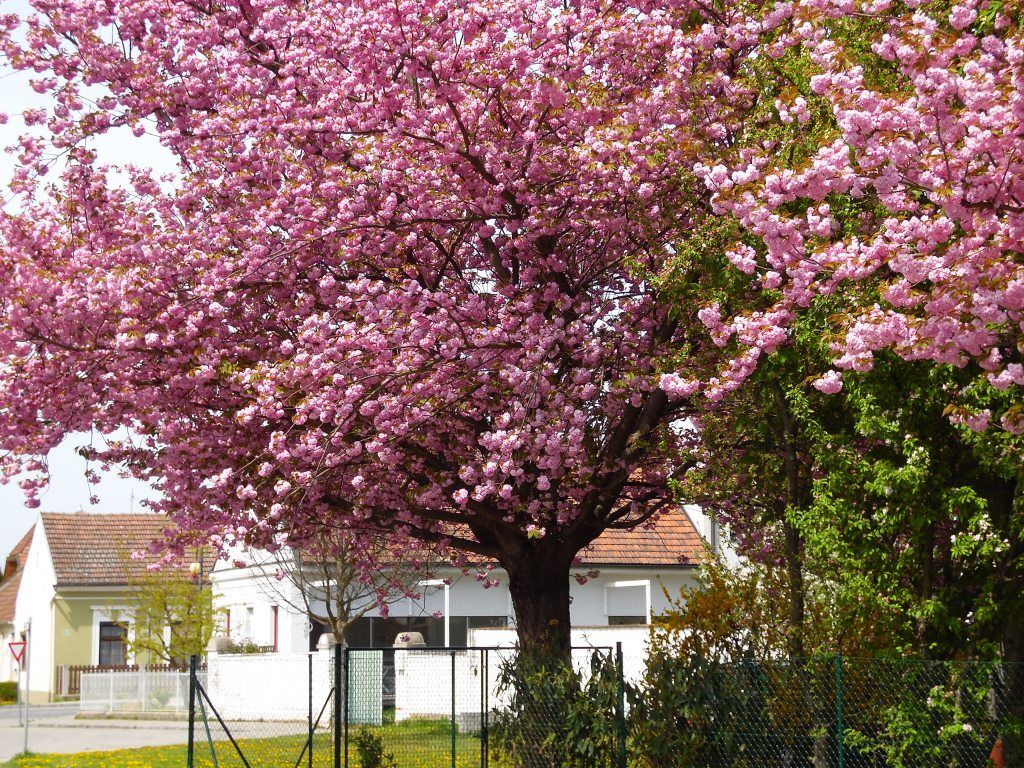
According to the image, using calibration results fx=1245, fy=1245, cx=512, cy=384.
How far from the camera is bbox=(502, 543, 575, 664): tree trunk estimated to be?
15.4 m

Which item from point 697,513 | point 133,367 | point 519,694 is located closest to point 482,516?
point 519,694

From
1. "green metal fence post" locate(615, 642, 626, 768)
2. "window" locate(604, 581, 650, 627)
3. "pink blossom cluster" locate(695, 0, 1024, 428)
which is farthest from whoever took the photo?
"window" locate(604, 581, 650, 627)

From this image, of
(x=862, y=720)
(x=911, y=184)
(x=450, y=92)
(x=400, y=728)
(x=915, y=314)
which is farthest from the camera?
(x=400, y=728)

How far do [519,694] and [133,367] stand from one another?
220 inches

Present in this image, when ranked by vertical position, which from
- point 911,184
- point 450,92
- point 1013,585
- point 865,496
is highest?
point 450,92

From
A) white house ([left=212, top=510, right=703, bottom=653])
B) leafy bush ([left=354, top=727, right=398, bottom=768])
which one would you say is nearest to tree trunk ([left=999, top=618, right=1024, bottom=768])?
leafy bush ([left=354, top=727, right=398, bottom=768])

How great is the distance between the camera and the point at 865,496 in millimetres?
10258

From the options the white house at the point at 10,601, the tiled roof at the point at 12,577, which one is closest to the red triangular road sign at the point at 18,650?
the white house at the point at 10,601

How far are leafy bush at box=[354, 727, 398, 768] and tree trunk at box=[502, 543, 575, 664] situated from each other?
256cm

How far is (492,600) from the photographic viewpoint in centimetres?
3253

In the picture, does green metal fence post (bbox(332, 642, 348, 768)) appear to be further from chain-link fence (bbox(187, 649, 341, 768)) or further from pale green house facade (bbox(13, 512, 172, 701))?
pale green house facade (bbox(13, 512, 172, 701))

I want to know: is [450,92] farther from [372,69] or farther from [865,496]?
[865,496]

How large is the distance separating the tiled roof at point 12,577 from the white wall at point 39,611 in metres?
3.60

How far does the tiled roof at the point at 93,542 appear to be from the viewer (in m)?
50.8
